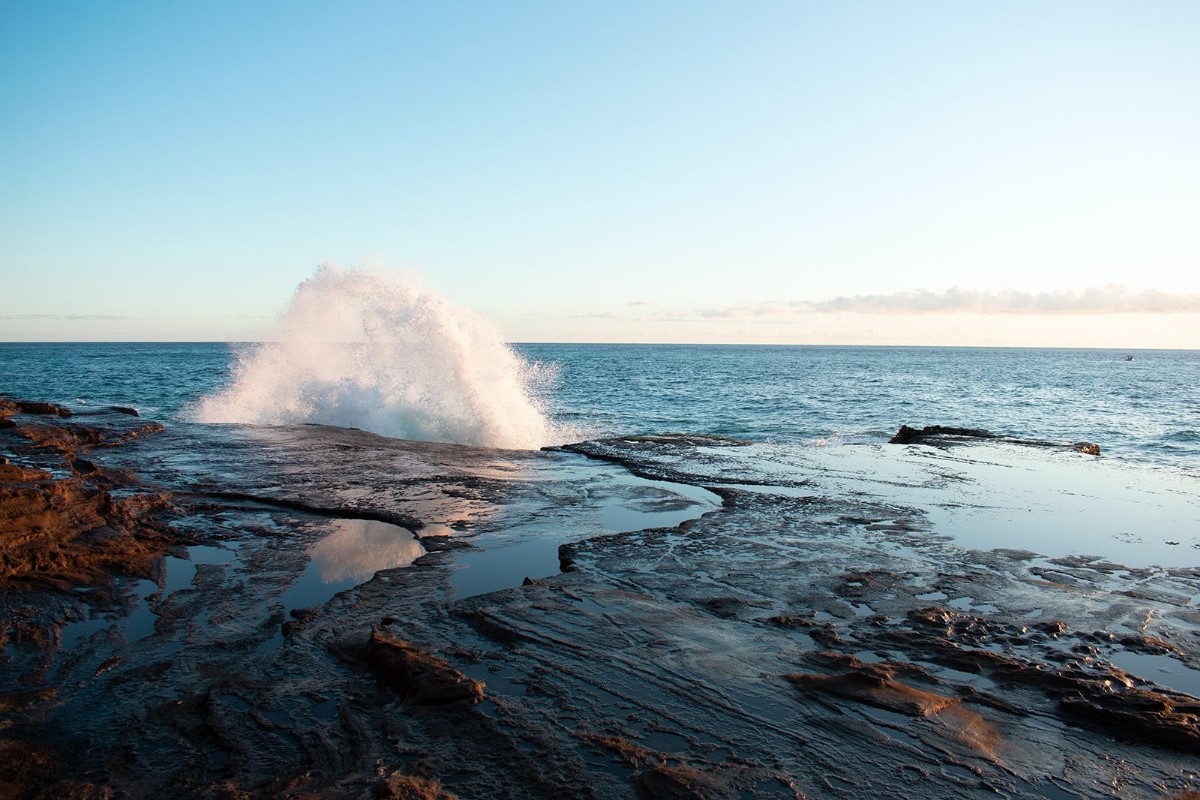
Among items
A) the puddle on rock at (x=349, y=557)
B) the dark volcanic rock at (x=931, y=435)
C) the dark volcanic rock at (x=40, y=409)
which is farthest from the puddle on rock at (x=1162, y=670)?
the dark volcanic rock at (x=40, y=409)

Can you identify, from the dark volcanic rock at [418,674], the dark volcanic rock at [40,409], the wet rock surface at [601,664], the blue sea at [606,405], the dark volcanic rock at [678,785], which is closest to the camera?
the dark volcanic rock at [678,785]

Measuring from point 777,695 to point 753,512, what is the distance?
18.2ft

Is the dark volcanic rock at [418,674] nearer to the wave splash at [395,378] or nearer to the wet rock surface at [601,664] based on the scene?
the wet rock surface at [601,664]

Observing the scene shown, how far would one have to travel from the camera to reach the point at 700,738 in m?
4.12

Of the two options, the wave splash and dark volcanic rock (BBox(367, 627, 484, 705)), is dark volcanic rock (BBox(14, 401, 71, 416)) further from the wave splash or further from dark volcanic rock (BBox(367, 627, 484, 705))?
dark volcanic rock (BBox(367, 627, 484, 705))

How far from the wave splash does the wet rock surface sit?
998 cm

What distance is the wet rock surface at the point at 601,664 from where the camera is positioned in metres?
3.80

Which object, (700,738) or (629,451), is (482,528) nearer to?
(700,738)

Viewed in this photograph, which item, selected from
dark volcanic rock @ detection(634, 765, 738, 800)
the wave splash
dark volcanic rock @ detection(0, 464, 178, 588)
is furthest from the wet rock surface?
the wave splash

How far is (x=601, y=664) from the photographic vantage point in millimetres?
5082

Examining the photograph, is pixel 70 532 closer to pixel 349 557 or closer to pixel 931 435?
pixel 349 557

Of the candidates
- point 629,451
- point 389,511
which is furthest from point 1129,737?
point 629,451

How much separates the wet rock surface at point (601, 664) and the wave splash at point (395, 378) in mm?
9977

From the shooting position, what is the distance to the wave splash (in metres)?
19.8
